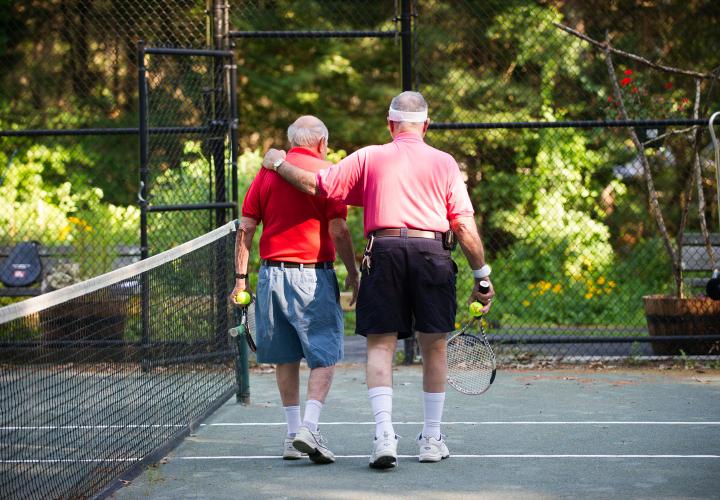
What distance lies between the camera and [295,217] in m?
6.12

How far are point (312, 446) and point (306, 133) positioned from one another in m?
1.67

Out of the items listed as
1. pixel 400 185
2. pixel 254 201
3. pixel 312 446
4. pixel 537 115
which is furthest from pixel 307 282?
pixel 537 115

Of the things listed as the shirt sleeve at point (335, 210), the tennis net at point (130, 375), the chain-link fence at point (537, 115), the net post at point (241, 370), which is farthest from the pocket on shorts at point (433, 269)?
the chain-link fence at point (537, 115)

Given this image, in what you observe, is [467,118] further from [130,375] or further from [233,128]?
[130,375]

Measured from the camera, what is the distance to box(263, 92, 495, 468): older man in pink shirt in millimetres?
5848

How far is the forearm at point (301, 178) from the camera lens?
19.3 ft

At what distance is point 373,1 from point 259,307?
14546mm

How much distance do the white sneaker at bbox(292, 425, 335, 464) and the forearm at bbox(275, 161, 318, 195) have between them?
1242 millimetres

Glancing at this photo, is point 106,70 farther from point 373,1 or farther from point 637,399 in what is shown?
point 637,399

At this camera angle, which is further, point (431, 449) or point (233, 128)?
point (233, 128)

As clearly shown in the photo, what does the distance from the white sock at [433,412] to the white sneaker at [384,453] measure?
321 millimetres

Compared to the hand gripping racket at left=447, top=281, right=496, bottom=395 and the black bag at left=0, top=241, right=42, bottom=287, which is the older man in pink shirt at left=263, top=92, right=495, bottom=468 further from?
the black bag at left=0, top=241, right=42, bottom=287

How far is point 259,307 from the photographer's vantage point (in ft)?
20.5

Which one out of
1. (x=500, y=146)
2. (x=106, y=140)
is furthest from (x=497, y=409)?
(x=106, y=140)
